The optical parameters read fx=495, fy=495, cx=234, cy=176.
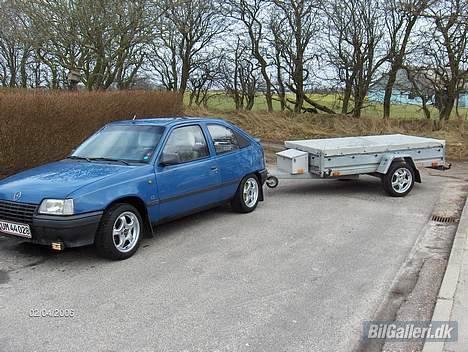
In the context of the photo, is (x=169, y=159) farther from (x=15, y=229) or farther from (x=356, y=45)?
(x=356, y=45)

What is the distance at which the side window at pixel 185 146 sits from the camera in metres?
6.30

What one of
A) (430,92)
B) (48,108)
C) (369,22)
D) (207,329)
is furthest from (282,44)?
(207,329)

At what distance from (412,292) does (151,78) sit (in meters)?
19.4

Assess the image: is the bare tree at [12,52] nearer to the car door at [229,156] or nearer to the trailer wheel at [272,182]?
the trailer wheel at [272,182]

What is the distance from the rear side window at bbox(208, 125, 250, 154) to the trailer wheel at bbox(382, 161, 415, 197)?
9.18ft

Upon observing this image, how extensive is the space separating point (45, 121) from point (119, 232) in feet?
15.4

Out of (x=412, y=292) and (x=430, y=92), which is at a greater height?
(x=430, y=92)

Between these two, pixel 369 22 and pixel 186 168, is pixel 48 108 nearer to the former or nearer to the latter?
pixel 186 168

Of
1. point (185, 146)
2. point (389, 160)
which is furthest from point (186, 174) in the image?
point (389, 160)

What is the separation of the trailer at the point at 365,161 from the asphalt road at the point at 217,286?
1383 millimetres

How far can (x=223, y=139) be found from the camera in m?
7.37

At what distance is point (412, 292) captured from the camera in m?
4.66

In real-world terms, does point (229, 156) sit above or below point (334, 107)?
below

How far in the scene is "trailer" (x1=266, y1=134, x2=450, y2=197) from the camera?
342 inches
